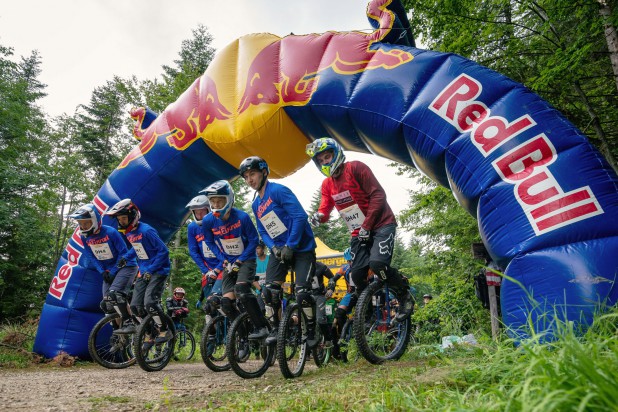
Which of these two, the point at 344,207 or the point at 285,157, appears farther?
the point at 285,157

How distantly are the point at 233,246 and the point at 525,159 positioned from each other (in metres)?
3.62

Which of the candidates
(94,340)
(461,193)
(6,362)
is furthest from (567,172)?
(6,362)

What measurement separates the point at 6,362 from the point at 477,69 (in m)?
8.24

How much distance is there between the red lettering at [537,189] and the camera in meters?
3.50

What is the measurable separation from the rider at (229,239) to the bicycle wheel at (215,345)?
40 centimetres

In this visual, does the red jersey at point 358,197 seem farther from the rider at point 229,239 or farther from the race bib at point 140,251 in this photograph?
the race bib at point 140,251

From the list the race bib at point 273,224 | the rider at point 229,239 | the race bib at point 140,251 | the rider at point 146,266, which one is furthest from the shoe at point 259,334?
the race bib at point 140,251

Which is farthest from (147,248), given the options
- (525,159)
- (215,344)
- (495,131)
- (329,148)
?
(525,159)

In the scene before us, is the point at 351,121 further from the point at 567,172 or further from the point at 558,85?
the point at 558,85

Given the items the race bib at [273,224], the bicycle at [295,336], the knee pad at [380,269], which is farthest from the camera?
the race bib at [273,224]

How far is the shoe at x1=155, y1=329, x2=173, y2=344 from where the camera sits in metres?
5.59

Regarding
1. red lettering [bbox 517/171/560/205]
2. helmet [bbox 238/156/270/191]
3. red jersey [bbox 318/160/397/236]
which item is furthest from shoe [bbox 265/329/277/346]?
red lettering [bbox 517/171/560/205]

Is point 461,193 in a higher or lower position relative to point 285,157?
lower

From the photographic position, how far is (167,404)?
8.95 ft
